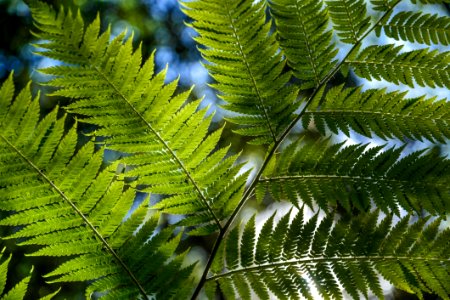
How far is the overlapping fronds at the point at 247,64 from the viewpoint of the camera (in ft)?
3.32

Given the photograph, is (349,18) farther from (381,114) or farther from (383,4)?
(381,114)

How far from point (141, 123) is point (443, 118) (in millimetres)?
769

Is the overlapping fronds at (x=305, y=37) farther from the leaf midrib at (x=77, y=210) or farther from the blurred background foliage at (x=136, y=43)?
the blurred background foliage at (x=136, y=43)

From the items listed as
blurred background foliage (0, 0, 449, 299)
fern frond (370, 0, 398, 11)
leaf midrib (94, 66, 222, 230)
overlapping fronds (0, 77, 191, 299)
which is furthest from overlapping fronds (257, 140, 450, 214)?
blurred background foliage (0, 0, 449, 299)

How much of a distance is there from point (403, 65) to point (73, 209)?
0.90m

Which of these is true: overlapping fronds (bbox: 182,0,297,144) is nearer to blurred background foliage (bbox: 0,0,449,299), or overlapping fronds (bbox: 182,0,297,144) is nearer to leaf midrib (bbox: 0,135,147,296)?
leaf midrib (bbox: 0,135,147,296)

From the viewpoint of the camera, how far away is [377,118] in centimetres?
110

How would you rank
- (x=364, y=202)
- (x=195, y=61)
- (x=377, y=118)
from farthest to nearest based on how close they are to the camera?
(x=195, y=61) < (x=377, y=118) < (x=364, y=202)

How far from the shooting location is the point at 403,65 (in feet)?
3.76

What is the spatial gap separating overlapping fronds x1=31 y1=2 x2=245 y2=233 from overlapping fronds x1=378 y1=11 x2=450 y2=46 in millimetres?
631

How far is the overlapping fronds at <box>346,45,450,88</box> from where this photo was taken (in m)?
1.14

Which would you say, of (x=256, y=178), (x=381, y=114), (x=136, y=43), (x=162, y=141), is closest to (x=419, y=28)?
(x=381, y=114)

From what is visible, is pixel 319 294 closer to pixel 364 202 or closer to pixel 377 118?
pixel 364 202

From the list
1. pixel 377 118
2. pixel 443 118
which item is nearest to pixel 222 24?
pixel 377 118
